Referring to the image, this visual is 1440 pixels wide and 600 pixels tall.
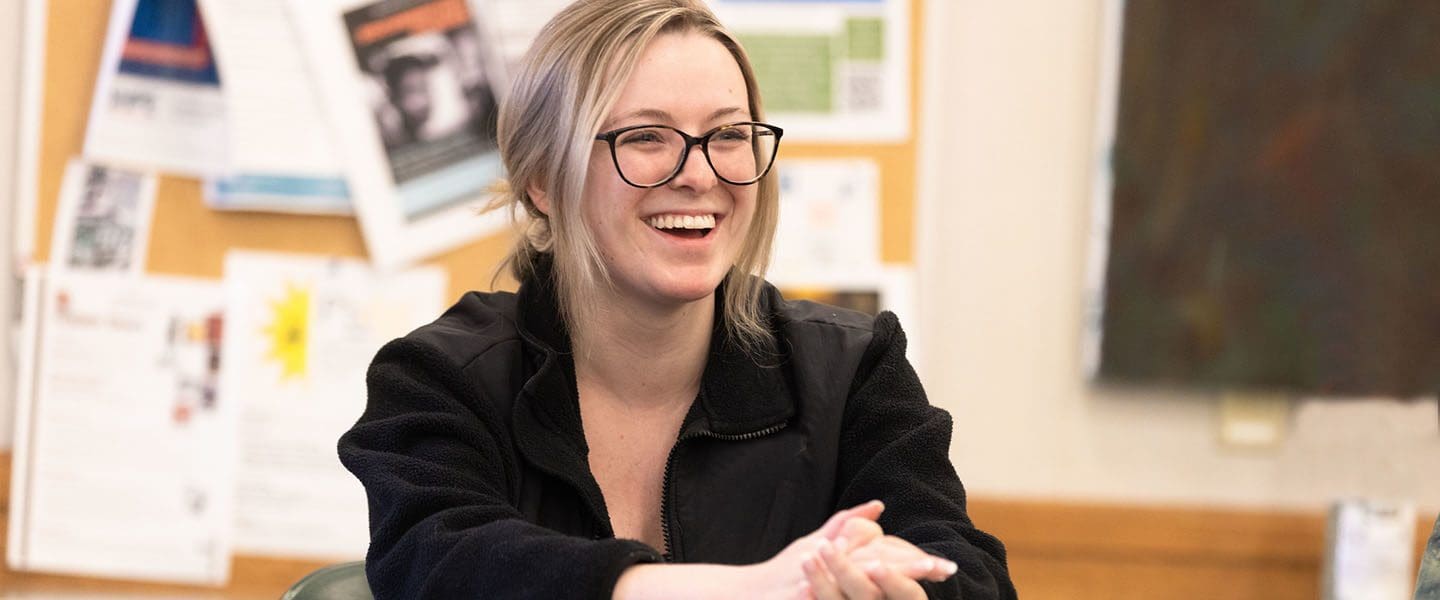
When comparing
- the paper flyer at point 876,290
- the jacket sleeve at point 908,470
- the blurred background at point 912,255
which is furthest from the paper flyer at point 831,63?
the jacket sleeve at point 908,470

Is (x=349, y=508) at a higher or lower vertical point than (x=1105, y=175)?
lower

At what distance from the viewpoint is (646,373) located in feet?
4.83

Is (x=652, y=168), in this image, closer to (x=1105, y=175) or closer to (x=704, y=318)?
(x=704, y=318)

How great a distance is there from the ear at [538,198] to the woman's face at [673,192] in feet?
0.30

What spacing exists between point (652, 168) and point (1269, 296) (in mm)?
1209

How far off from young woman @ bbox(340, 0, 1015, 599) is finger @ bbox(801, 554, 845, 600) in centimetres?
10

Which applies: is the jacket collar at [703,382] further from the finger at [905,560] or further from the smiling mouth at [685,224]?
the finger at [905,560]

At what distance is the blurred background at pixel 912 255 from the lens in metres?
2.12

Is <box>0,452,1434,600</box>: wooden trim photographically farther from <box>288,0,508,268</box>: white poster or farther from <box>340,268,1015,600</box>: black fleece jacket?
<box>288,0,508,268</box>: white poster

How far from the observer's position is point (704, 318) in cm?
148

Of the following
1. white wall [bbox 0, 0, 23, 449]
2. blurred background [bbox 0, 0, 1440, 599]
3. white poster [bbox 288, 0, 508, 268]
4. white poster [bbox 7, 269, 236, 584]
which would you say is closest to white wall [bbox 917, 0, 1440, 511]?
blurred background [bbox 0, 0, 1440, 599]

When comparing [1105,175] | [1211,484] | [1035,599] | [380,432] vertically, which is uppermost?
[1105,175]

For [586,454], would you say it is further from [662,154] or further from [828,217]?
[828,217]

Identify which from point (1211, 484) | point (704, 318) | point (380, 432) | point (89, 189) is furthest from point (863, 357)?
point (89, 189)
